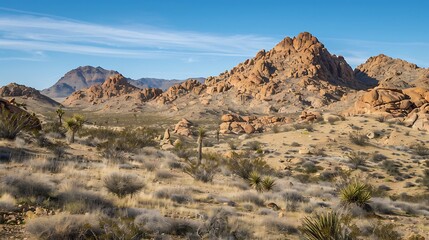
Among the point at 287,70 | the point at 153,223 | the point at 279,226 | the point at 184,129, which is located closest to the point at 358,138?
the point at 184,129

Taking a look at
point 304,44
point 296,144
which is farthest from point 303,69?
point 296,144

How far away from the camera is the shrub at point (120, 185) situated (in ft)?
31.4

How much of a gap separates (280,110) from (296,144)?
6330 cm

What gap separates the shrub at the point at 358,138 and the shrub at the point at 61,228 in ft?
108

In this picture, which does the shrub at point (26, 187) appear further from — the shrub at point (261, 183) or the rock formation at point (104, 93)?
the rock formation at point (104, 93)

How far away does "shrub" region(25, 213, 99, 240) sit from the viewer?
5.86 meters

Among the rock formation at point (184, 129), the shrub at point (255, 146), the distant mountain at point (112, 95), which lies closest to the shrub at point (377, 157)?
the shrub at point (255, 146)

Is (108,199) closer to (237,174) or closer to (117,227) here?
(117,227)

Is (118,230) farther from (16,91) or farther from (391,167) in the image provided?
(16,91)

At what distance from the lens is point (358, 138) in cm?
3578

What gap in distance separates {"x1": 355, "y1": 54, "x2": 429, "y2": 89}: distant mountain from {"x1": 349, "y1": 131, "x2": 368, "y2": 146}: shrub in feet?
262

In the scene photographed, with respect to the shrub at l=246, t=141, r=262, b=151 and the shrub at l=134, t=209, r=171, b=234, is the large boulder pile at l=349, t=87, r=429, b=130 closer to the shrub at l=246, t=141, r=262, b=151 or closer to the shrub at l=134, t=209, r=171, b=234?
the shrub at l=246, t=141, r=262, b=151

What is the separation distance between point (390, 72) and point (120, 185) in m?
149

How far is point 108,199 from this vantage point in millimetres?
→ 8750
